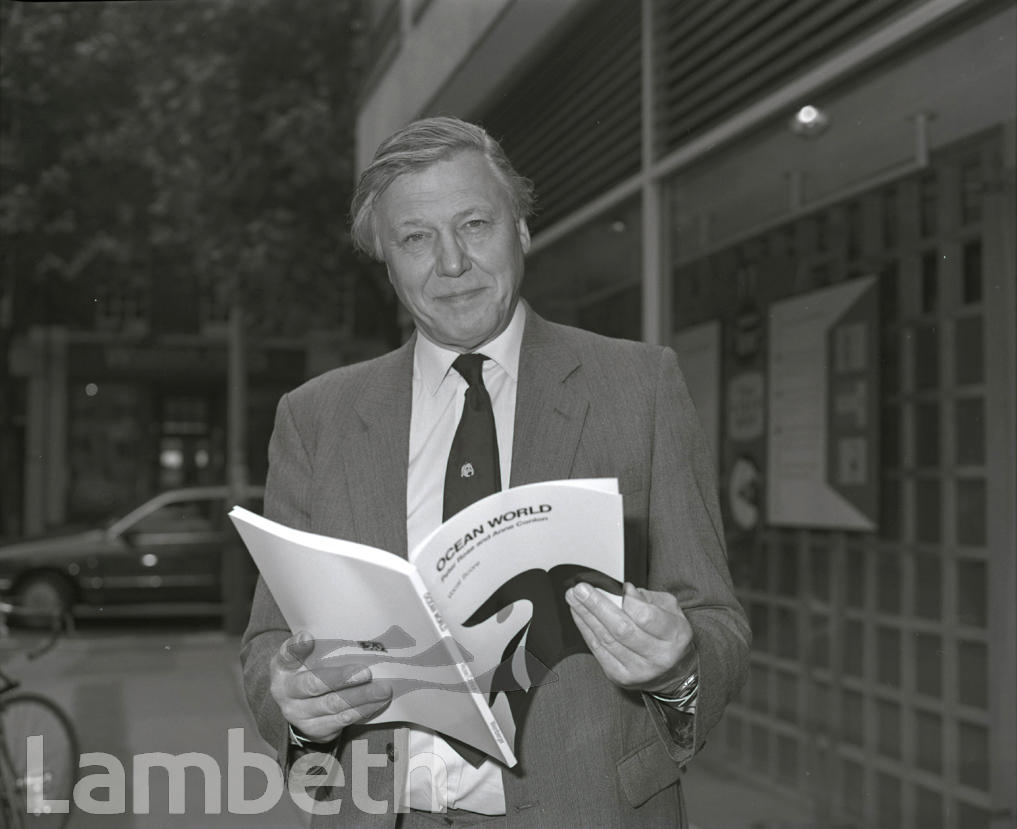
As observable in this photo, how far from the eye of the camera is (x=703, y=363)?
139 inches

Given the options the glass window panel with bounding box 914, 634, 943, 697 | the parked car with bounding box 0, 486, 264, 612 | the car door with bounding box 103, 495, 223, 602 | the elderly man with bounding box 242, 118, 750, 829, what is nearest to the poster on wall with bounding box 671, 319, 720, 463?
the glass window panel with bounding box 914, 634, 943, 697

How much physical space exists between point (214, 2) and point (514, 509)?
9.27 ft

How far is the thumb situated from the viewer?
1347 mm

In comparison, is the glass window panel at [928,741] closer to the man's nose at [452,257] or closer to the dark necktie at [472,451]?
the dark necktie at [472,451]

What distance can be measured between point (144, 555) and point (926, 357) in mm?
2527

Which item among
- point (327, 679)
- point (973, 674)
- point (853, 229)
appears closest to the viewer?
point (327, 679)

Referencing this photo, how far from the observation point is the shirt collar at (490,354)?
1.80 metres

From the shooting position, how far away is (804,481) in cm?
351

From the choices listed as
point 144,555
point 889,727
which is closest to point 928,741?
point 889,727

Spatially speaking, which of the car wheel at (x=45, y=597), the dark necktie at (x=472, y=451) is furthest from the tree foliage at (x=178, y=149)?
the dark necktie at (x=472, y=451)

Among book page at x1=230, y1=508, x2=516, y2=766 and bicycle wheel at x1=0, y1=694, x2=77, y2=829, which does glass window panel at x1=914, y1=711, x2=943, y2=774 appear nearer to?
book page at x1=230, y1=508, x2=516, y2=766

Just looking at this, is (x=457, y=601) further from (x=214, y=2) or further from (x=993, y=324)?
(x=214, y=2)

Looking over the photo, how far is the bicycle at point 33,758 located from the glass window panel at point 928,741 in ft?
9.01

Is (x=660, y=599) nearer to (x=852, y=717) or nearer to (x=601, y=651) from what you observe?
(x=601, y=651)
